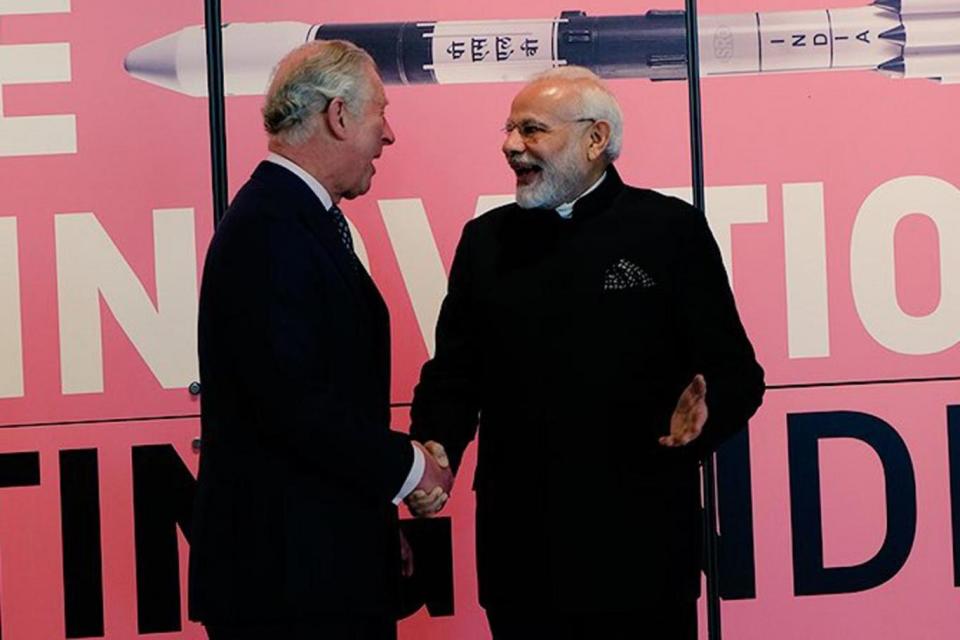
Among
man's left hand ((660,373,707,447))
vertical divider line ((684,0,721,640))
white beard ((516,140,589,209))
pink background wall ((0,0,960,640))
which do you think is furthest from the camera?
vertical divider line ((684,0,721,640))

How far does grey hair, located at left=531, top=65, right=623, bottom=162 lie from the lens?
2.69 meters

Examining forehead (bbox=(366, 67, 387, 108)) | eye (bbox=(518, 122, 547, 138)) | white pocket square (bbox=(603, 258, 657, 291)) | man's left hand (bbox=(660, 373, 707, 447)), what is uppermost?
forehead (bbox=(366, 67, 387, 108))

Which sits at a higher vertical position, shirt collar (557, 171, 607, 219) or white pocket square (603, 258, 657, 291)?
shirt collar (557, 171, 607, 219)

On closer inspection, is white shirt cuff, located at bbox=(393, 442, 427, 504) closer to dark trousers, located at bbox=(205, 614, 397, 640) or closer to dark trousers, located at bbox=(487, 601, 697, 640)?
dark trousers, located at bbox=(205, 614, 397, 640)

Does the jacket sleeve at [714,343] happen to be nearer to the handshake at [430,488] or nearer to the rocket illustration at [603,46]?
the handshake at [430,488]

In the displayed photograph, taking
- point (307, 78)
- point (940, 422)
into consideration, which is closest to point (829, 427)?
point (940, 422)

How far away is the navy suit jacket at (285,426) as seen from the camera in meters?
2.14

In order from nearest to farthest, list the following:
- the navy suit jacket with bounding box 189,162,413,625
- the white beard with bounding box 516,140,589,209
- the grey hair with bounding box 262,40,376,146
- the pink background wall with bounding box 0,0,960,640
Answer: the navy suit jacket with bounding box 189,162,413,625, the grey hair with bounding box 262,40,376,146, the white beard with bounding box 516,140,589,209, the pink background wall with bounding box 0,0,960,640

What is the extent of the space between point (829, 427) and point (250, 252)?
1797 mm

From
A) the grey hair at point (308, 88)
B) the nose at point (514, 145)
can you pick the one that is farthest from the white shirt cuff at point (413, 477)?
the nose at point (514, 145)

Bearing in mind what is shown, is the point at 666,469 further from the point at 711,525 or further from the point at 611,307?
the point at 711,525

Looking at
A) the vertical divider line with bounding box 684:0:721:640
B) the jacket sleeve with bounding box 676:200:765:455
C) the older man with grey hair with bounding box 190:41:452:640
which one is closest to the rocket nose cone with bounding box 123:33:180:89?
the older man with grey hair with bounding box 190:41:452:640

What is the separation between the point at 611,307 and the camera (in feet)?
8.41

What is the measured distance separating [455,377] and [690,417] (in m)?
0.46
